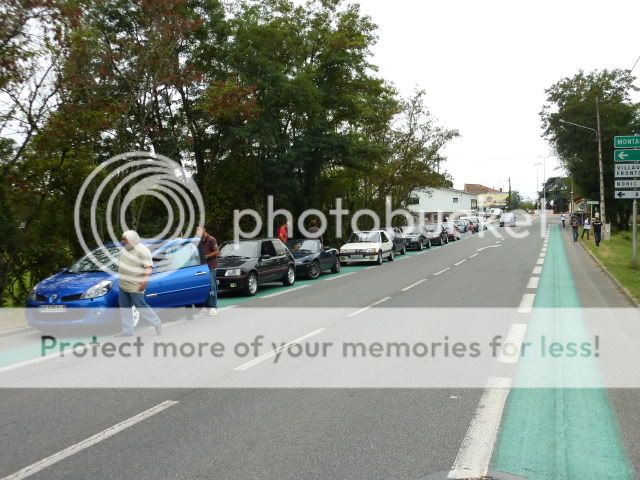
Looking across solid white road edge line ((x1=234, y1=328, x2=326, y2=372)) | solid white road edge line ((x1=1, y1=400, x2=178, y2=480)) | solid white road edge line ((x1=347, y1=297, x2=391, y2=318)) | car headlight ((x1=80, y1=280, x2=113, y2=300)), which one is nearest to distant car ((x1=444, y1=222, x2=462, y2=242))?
solid white road edge line ((x1=347, y1=297, x2=391, y2=318))

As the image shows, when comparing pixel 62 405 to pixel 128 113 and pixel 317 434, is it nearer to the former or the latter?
pixel 317 434

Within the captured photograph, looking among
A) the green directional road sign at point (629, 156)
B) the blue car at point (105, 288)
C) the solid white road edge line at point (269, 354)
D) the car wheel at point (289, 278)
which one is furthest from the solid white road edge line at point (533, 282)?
the blue car at point (105, 288)

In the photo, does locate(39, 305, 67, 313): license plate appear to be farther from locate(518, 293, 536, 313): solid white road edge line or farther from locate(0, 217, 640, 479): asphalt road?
locate(518, 293, 536, 313): solid white road edge line

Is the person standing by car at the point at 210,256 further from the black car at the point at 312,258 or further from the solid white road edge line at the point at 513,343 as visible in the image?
the black car at the point at 312,258

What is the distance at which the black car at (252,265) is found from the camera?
14984 millimetres

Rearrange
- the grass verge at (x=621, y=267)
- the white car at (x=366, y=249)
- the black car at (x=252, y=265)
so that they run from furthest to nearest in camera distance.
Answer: the white car at (x=366, y=249)
the black car at (x=252, y=265)
the grass verge at (x=621, y=267)

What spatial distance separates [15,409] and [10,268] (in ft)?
28.9

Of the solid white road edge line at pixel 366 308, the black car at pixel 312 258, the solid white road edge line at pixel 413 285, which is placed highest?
the black car at pixel 312 258

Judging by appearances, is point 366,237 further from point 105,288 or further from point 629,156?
point 105,288

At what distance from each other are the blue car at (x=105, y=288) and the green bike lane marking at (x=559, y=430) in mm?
6225

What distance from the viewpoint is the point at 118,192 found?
16.7 metres

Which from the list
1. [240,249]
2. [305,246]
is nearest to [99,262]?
[240,249]

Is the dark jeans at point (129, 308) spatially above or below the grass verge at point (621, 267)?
above

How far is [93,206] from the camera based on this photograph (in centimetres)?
1543
